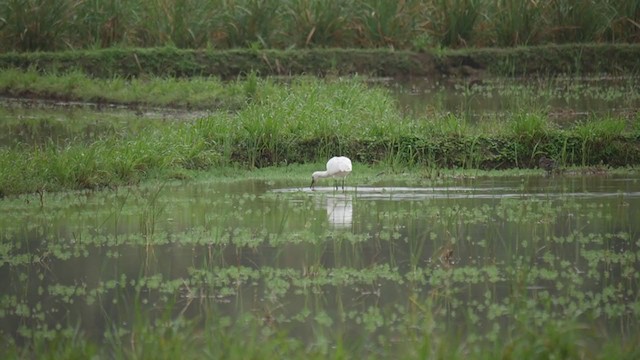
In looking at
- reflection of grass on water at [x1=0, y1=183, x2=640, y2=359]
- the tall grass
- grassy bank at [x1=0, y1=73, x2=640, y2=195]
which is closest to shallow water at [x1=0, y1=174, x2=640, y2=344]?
reflection of grass on water at [x1=0, y1=183, x2=640, y2=359]

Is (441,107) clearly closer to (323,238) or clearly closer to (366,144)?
(366,144)

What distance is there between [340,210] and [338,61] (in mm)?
10296

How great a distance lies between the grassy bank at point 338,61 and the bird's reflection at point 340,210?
8323 millimetres

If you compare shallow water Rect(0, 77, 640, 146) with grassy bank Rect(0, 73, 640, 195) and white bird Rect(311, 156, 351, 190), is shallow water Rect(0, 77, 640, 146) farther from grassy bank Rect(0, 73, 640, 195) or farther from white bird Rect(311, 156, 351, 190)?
white bird Rect(311, 156, 351, 190)

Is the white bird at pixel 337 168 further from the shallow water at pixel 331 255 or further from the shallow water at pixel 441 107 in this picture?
the shallow water at pixel 441 107

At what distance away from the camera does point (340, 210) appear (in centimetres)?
907


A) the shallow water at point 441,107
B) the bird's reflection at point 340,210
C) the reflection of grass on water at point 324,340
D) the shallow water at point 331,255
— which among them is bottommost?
the shallow water at point 441,107

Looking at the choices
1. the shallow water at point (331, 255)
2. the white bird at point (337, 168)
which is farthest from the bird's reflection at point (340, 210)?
the white bird at point (337, 168)

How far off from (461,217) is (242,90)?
7.16 metres

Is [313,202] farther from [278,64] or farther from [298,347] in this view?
[278,64]

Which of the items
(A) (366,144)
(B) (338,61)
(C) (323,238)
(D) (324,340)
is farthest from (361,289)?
(B) (338,61)

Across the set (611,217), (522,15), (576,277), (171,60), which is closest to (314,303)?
(576,277)

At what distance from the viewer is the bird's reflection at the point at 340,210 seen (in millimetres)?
8562

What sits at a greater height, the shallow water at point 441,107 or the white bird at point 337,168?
the white bird at point 337,168
